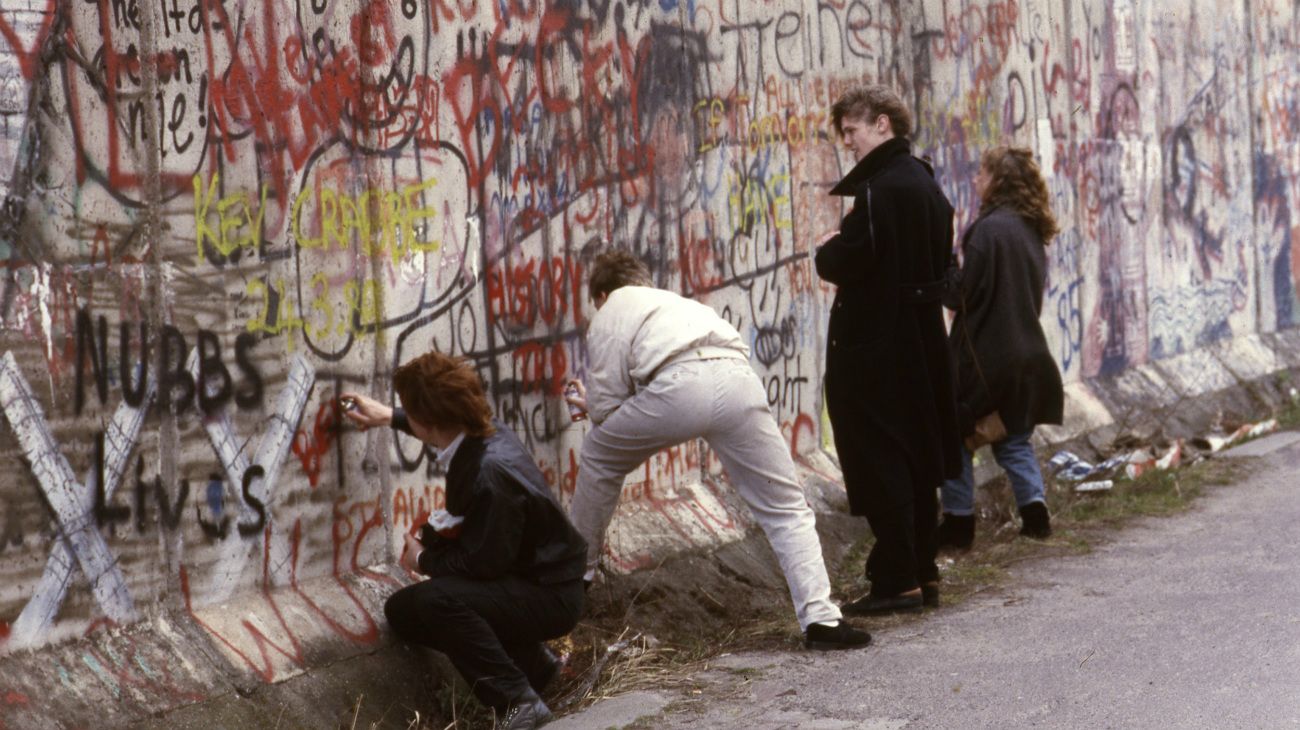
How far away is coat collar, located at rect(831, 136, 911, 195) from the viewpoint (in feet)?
23.3

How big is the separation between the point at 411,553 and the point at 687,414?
1.07 meters

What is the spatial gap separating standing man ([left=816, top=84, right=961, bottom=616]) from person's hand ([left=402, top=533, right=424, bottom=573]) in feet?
5.47

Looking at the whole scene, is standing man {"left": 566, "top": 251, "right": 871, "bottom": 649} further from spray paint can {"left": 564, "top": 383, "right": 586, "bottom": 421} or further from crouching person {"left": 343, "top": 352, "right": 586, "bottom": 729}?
crouching person {"left": 343, "top": 352, "right": 586, "bottom": 729}

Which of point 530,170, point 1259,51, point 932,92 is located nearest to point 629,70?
point 530,170

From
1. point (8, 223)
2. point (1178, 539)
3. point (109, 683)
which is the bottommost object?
point (1178, 539)

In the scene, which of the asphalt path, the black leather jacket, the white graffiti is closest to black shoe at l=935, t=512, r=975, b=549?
the asphalt path

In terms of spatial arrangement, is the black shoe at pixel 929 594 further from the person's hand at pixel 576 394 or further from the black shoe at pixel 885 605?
the person's hand at pixel 576 394

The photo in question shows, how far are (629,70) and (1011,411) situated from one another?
239 cm

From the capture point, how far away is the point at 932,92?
34.9 ft

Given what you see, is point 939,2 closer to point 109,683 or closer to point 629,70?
point 629,70

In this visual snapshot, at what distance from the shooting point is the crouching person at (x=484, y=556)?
5.79m

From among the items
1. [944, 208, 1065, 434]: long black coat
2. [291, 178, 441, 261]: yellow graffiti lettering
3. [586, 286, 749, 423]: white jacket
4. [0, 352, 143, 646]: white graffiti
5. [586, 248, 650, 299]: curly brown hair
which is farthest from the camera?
[944, 208, 1065, 434]: long black coat

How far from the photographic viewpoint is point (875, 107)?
23.3 feet

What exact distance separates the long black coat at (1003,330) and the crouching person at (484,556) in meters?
3.17
